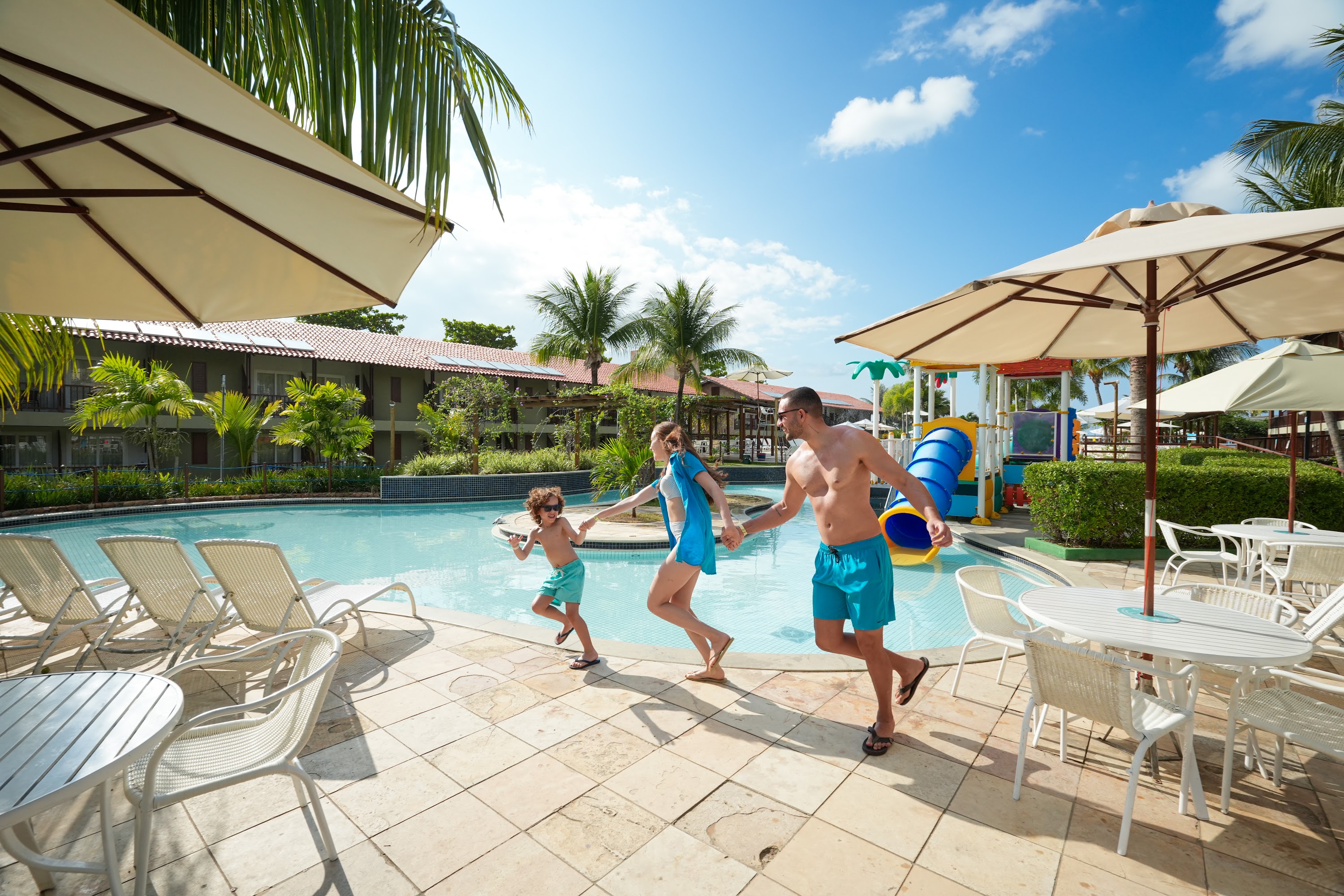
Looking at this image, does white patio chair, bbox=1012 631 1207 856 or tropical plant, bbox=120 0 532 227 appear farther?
tropical plant, bbox=120 0 532 227

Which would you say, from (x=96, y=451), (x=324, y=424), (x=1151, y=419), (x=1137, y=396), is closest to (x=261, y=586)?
(x=1151, y=419)

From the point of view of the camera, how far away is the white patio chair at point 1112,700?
2.28m

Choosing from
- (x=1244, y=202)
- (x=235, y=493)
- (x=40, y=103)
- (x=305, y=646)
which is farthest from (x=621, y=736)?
(x=1244, y=202)

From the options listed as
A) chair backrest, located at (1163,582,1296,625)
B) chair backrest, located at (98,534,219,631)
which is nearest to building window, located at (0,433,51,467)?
chair backrest, located at (98,534,219,631)

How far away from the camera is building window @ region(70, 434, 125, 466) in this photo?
65.6 feet

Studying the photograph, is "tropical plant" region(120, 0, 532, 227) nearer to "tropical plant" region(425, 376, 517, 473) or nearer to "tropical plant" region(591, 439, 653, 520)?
"tropical plant" region(591, 439, 653, 520)

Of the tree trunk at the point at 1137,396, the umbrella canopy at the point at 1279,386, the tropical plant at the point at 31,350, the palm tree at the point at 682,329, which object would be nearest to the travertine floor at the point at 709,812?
the tropical plant at the point at 31,350

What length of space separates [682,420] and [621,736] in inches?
712

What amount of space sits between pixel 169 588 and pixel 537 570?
506 centimetres

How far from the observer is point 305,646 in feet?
7.66

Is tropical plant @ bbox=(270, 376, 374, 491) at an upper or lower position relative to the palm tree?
lower

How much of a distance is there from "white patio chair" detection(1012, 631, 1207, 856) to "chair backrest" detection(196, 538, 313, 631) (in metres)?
4.04

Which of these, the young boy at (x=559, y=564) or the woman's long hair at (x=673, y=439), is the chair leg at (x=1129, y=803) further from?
the young boy at (x=559, y=564)

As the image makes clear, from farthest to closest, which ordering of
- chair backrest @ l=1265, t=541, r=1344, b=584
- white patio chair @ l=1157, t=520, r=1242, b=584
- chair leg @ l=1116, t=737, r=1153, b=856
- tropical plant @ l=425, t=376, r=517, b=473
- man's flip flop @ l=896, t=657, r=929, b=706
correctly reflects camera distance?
tropical plant @ l=425, t=376, r=517, b=473 < white patio chair @ l=1157, t=520, r=1242, b=584 < chair backrest @ l=1265, t=541, r=1344, b=584 < man's flip flop @ l=896, t=657, r=929, b=706 < chair leg @ l=1116, t=737, r=1153, b=856
